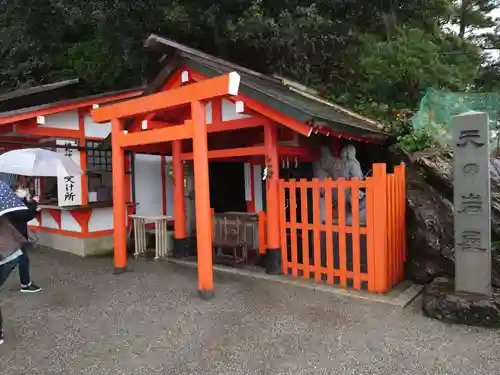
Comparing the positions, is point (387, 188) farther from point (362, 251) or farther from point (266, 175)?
point (266, 175)

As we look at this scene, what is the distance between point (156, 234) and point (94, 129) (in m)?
2.93

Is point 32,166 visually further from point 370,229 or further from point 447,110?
point 447,110

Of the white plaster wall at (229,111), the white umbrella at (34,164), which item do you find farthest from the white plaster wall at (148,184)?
the white plaster wall at (229,111)

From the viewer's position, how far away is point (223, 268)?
696 cm

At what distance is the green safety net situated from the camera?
24.6 feet

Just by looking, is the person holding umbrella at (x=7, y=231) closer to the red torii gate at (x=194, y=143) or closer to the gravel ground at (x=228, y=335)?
the gravel ground at (x=228, y=335)

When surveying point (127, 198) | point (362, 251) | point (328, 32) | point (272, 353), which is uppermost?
point (328, 32)

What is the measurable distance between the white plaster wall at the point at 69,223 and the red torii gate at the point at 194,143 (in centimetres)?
224

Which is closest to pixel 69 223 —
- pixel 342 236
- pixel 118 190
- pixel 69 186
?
pixel 69 186

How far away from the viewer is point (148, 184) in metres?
9.85

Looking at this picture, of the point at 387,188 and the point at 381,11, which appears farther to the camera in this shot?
the point at 381,11

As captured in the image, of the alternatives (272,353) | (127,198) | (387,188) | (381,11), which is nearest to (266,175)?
(387,188)

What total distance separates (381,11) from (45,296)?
11291 millimetres

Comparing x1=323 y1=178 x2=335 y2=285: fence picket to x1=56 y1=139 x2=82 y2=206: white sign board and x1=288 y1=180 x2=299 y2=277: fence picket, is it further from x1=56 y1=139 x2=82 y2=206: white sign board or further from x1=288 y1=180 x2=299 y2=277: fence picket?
x1=56 y1=139 x2=82 y2=206: white sign board
